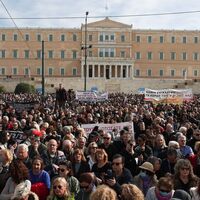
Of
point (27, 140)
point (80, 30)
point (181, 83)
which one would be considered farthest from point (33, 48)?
point (27, 140)

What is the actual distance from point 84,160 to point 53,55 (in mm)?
82993

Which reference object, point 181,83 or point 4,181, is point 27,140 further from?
point 181,83

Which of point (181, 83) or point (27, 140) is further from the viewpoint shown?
point (181, 83)

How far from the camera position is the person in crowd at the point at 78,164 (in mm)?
6934

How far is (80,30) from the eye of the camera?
87500mm

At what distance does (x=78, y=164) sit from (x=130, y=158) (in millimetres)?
1173

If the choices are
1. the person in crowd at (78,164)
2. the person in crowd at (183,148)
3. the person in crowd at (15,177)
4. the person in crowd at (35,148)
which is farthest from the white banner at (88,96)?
the person in crowd at (15,177)

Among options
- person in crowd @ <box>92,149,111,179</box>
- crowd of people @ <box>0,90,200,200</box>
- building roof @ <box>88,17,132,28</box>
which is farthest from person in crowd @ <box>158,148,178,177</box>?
building roof @ <box>88,17,132,28</box>

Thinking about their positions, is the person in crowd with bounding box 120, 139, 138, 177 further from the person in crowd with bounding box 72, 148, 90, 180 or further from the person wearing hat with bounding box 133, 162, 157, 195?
the person wearing hat with bounding box 133, 162, 157, 195

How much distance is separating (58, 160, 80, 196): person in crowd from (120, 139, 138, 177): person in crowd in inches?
60.4

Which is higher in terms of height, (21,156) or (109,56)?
(109,56)

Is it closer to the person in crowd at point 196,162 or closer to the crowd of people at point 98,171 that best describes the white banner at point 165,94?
the crowd of people at point 98,171

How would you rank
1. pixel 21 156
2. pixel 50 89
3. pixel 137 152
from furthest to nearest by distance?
1. pixel 50 89
2. pixel 137 152
3. pixel 21 156

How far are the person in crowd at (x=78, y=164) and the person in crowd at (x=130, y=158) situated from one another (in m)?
0.87
